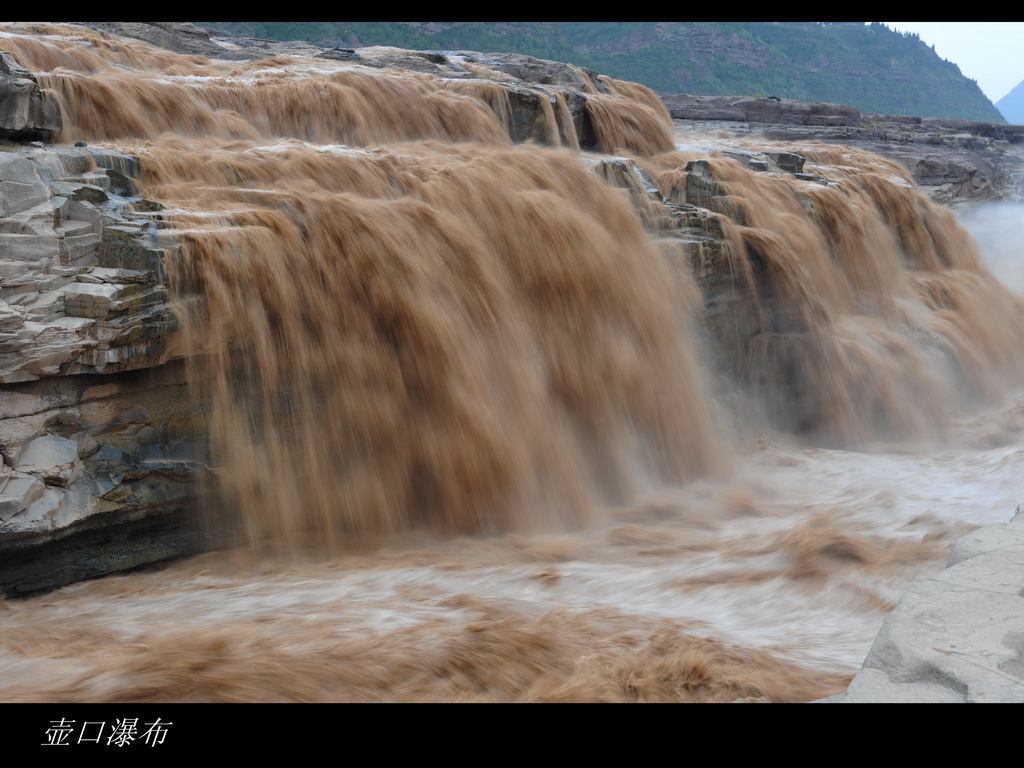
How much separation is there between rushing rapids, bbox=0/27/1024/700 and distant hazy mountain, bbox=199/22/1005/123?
23595 millimetres

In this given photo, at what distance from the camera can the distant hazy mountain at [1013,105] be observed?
473ft

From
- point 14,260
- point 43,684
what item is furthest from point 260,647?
point 14,260

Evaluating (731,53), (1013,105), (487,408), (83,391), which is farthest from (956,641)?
(1013,105)

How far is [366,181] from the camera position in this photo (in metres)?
6.61

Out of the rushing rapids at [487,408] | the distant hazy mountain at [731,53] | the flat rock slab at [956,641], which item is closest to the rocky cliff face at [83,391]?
the rushing rapids at [487,408]

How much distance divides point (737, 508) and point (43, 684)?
4575 mm

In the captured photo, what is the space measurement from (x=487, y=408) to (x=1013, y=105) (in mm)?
184763

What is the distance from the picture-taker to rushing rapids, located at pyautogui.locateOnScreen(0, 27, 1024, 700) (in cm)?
369

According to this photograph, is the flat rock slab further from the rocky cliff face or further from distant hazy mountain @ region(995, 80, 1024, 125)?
distant hazy mountain @ region(995, 80, 1024, 125)

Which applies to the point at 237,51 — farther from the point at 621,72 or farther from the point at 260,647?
the point at 621,72

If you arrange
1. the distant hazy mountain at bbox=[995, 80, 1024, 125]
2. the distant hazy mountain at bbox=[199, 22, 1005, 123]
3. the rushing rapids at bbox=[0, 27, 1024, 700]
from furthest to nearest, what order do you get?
the distant hazy mountain at bbox=[995, 80, 1024, 125] < the distant hazy mountain at bbox=[199, 22, 1005, 123] < the rushing rapids at bbox=[0, 27, 1024, 700]

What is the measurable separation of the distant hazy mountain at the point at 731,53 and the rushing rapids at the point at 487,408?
929 inches

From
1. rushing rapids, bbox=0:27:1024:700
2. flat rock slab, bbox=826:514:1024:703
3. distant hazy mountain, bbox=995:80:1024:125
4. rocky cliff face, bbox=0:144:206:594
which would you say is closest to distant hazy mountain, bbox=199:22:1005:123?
rushing rapids, bbox=0:27:1024:700

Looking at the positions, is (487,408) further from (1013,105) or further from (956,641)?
(1013,105)
